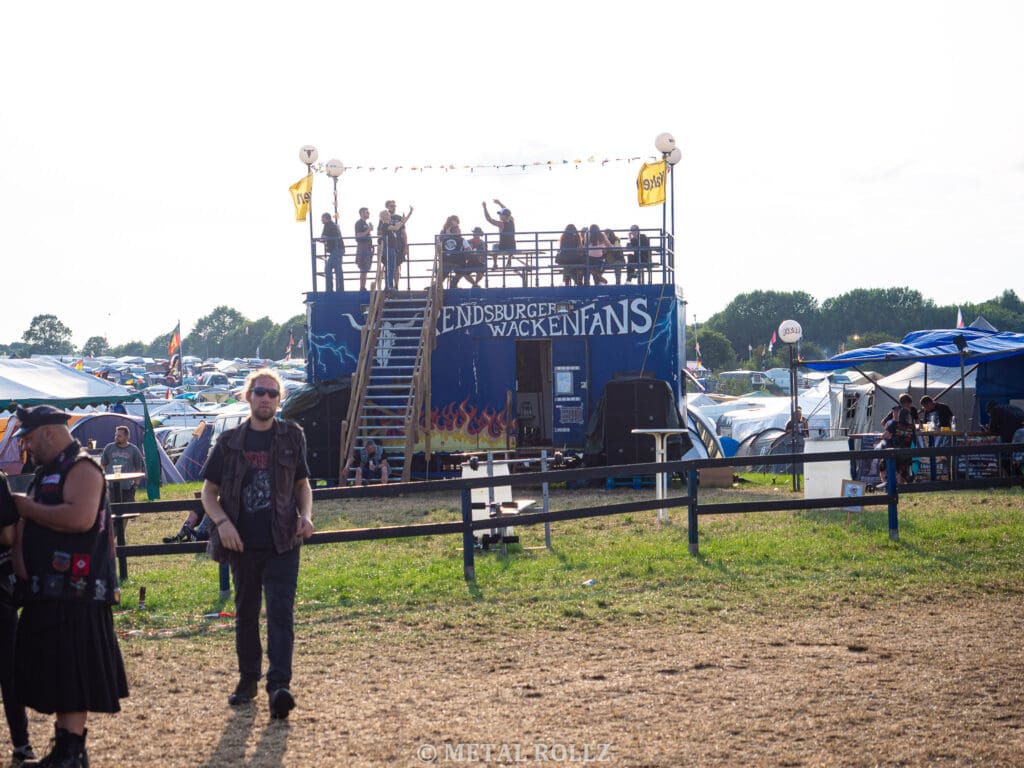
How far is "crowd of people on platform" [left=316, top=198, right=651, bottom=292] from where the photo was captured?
21328 millimetres

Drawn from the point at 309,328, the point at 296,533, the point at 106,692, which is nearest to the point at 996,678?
the point at 296,533

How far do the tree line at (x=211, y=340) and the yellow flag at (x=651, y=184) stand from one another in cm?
10919

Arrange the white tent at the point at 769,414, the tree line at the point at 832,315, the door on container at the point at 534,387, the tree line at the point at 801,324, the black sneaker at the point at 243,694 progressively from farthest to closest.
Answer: the tree line at the point at 832,315 → the tree line at the point at 801,324 → the white tent at the point at 769,414 → the door on container at the point at 534,387 → the black sneaker at the point at 243,694

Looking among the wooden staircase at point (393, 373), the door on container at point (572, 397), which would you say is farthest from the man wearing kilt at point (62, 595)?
the door on container at point (572, 397)

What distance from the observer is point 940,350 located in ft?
61.0

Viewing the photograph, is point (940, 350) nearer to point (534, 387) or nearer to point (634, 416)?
point (634, 416)

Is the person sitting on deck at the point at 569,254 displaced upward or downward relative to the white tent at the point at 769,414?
upward

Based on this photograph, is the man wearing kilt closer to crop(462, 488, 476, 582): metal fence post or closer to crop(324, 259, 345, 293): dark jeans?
crop(462, 488, 476, 582): metal fence post

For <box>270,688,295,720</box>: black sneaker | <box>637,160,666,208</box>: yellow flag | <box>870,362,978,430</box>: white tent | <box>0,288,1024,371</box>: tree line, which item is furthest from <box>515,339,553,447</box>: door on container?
<box>0,288,1024,371</box>: tree line

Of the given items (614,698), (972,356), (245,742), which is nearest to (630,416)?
(972,356)

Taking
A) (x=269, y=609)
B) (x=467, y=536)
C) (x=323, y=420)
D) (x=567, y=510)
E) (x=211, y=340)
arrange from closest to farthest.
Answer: (x=269, y=609)
(x=467, y=536)
(x=567, y=510)
(x=323, y=420)
(x=211, y=340)

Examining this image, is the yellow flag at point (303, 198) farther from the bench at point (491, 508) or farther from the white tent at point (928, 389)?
the white tent at point (928, 389)

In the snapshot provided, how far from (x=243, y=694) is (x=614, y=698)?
213cm

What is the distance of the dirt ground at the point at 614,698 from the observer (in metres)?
5.21
